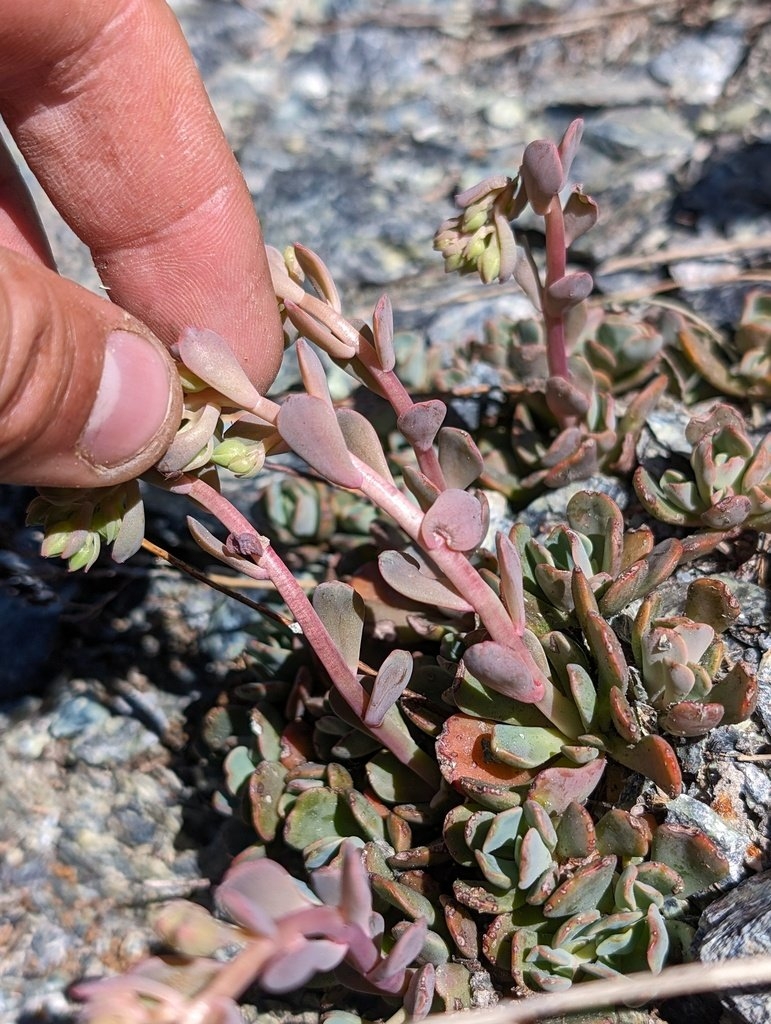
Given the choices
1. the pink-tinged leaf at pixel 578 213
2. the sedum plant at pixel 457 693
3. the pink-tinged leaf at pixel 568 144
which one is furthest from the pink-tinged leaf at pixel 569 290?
the pink-tinged leaf at pixel 568 144

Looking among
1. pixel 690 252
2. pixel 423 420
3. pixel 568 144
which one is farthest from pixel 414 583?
pixel 690 252

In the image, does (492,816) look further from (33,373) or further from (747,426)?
(747,426)

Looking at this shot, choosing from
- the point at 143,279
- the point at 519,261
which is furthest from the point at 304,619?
the point at 519,261

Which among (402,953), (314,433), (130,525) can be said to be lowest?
(402,953)

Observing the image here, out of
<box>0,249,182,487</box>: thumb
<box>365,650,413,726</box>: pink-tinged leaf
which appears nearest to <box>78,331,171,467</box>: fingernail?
<box>0,249,182,487</box>: thumb

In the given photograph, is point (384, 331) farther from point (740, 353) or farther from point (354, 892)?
point (740, 353)

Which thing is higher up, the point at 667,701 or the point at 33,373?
the point at 33,373
